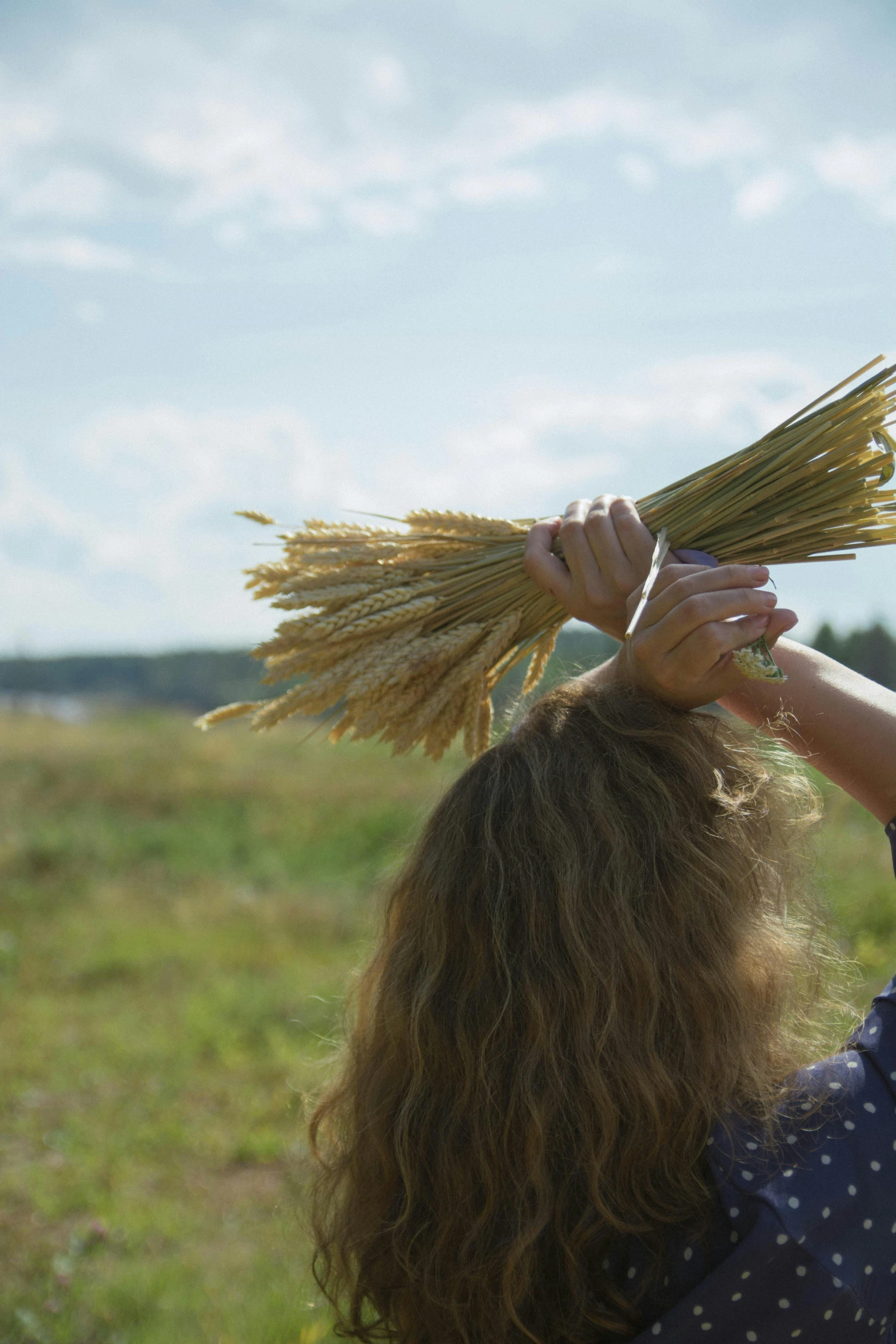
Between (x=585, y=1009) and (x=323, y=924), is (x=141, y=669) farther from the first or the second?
(x=585, y=1009)

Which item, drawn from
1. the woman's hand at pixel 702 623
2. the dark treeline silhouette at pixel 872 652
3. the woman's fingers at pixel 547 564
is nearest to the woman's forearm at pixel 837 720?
the woman's hand at pixel 702 623

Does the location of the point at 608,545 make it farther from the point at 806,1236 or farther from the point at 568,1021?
the point at 806,1236

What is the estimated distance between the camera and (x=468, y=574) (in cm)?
153

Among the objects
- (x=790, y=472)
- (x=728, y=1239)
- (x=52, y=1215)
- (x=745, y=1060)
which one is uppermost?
(x=790, y=472)

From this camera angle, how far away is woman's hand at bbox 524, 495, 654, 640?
1.33 metres

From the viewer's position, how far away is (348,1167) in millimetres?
1301

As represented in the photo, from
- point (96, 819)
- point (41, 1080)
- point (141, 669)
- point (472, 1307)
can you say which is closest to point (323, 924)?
point (41, 1080)

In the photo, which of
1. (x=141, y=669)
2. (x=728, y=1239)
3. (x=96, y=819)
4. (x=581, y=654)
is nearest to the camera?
(x=728, y=1239)

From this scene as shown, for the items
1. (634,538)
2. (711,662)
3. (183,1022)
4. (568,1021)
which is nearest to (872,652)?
(634,538)

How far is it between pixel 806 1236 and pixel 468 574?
3.16 ft

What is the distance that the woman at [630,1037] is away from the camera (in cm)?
107

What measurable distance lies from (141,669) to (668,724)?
13.1m

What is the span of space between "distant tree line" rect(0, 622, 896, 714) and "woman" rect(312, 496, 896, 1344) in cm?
30

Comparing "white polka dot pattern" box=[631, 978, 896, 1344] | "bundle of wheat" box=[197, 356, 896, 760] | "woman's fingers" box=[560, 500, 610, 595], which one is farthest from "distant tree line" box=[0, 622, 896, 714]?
"white polka dot pattern" box=[631, 978, 896, 1344]
